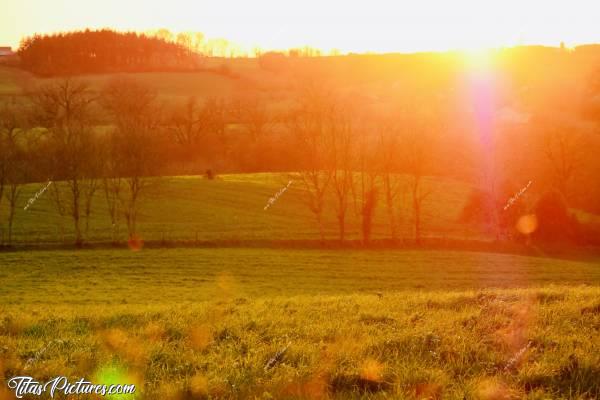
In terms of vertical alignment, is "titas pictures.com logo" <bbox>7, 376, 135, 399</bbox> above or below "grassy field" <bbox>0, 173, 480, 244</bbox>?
above

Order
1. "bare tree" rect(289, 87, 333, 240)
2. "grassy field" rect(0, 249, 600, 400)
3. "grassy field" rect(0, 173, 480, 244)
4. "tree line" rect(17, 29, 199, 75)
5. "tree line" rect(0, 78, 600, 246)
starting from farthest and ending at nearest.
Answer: "tree line" rect(17, 29, 199, 75), "tree line" rect(0, 78, 600, 246), "bare tree" rect(289, 87, 333, 240), "grassy field" rect(0, 173, 480, 244), "grassy field" rect(0, 249, 600, 400)

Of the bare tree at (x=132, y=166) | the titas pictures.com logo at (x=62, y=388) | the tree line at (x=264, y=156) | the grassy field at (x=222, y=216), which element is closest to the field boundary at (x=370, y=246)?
the grassy field at (x=222, y=216)

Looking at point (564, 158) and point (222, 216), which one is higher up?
point (564, 158)

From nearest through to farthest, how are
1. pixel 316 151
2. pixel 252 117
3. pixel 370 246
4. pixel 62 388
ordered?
pixel 62 388, pixel 370 246, pixel 316 151, pixel 252 117

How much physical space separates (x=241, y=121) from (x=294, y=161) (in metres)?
32.8

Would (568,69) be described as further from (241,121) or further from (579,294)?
(579,294)

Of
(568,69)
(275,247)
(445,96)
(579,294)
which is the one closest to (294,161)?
(275,247)

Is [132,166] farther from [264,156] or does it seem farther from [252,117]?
[252,117]

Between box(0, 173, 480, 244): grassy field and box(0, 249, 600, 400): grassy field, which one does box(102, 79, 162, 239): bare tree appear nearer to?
box(0, 173, 480, 244): grassy field

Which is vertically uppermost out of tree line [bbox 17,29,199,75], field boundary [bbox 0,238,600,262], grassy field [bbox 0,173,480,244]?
tree line [bbox 17,29,199,75]

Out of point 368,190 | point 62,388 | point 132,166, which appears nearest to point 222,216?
point 132,166

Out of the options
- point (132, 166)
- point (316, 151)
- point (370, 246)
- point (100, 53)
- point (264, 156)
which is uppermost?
point (100, 53)

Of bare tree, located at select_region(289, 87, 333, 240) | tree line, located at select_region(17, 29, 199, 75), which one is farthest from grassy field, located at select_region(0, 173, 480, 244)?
tree line, located at select_region(17, 29, 199, 75)

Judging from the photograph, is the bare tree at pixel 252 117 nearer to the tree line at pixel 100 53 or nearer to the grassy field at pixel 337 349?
the tree line at pixel 100 53
